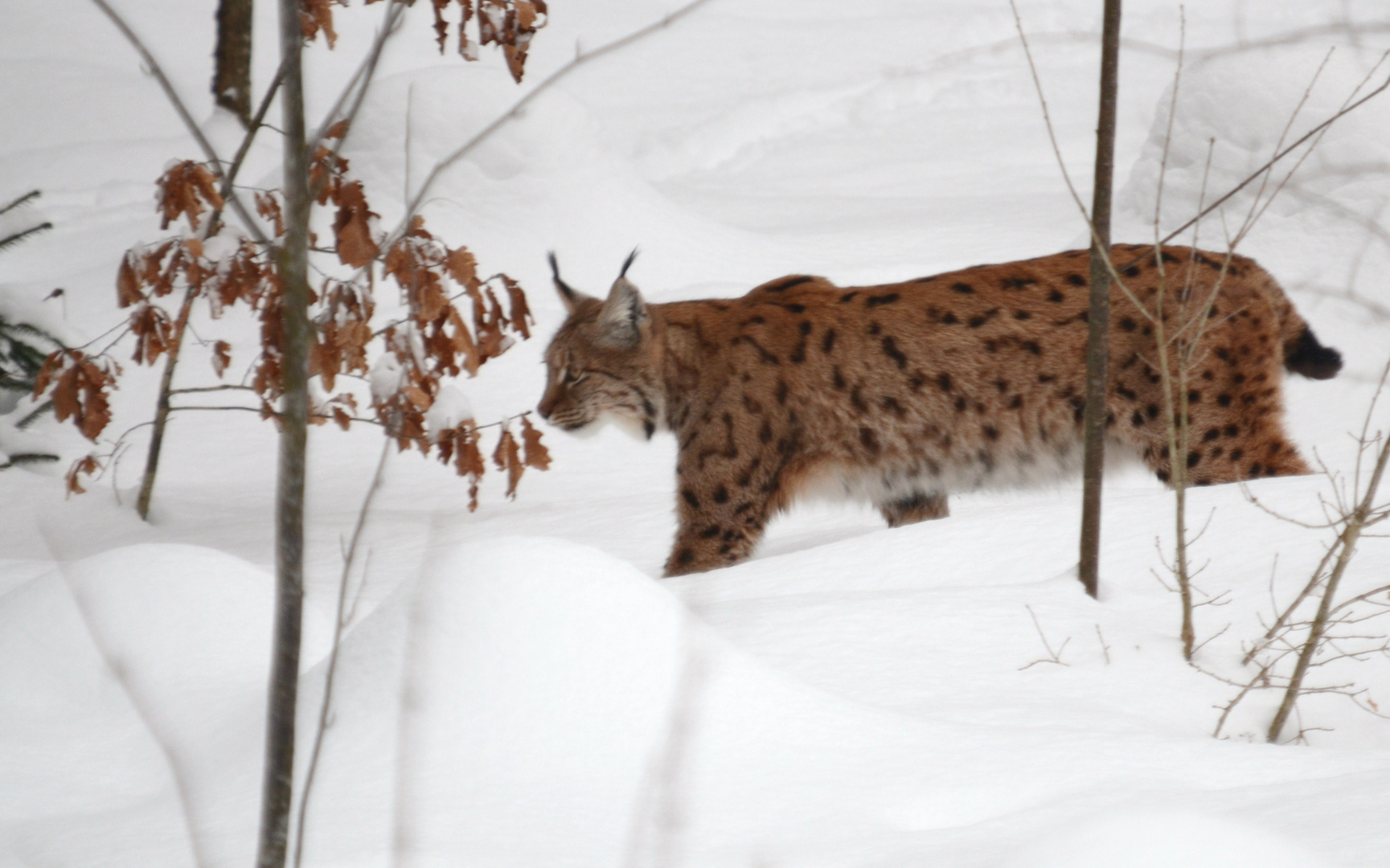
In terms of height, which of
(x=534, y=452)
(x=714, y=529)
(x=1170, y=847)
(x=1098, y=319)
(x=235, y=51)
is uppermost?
(x=235, y=51)

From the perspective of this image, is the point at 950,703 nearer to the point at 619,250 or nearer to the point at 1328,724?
the point at 1328,724

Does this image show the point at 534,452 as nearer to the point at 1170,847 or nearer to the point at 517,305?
the point at 517,305

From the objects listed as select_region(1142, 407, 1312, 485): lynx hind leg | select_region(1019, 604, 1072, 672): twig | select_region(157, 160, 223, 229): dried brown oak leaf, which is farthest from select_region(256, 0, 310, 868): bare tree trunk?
select_region(1142, 407, 1312, 485): lynx hind leg

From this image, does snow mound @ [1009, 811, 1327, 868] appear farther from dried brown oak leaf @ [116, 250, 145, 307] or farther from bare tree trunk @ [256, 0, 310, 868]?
dried brown oak leaf @ [116, 250, 145, 307]

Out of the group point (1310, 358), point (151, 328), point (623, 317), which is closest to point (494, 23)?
point (151, 328)

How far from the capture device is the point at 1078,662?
309 centimetres

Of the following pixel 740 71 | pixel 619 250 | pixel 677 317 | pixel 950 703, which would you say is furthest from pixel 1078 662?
pixel 740 71

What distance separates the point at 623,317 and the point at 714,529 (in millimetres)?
875

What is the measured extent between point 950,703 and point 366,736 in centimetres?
117

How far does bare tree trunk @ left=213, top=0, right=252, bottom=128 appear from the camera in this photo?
12531 mm

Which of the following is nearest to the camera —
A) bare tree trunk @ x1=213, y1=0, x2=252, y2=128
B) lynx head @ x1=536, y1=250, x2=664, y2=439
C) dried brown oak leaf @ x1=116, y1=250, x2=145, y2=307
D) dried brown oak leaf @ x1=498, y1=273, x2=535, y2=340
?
dried brown oak leaf @ x1=498, y1=273, x2=535, y2=340

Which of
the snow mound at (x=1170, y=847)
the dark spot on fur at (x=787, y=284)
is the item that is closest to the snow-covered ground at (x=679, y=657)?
the snow mound at (x=1170, y=847)

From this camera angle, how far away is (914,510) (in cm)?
544

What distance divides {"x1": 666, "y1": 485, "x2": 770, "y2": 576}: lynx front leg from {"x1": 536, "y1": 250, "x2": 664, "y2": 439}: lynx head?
432 mm
